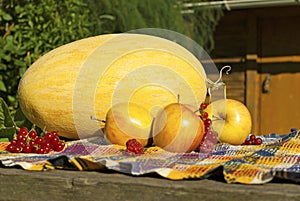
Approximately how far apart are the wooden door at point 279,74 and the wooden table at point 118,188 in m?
5.00

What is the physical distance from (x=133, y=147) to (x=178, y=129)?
0.13 metres

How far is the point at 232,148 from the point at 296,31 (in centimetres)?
450

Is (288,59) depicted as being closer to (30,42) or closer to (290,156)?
(30,42)

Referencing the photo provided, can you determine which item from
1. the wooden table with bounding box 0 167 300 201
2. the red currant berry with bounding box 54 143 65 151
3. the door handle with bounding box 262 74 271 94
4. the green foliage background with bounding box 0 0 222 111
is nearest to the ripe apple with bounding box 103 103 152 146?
the red currant berry with bounding box 54 143 65 151

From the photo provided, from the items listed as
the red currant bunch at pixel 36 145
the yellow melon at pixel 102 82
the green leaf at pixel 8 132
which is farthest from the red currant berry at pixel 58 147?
the green leaf at pixel 8 132

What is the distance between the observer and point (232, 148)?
1.65 m

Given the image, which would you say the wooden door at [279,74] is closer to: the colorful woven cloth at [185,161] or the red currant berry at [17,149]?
the colorful woven cloth at [185,161]

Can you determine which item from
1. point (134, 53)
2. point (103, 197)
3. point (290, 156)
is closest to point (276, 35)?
point (134, 53)

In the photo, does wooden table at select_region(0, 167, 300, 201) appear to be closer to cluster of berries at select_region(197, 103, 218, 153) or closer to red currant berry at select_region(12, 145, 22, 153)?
red currant berry at select_region(12, 145, 22, 153)

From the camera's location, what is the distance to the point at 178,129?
1480 millimetres

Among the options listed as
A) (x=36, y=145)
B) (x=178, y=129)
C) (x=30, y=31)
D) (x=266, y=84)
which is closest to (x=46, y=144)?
(x=36, y=145)

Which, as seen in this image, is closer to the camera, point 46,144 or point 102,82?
point 46,144

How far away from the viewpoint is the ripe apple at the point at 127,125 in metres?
1.58

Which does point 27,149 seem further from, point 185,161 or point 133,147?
point 185,161
